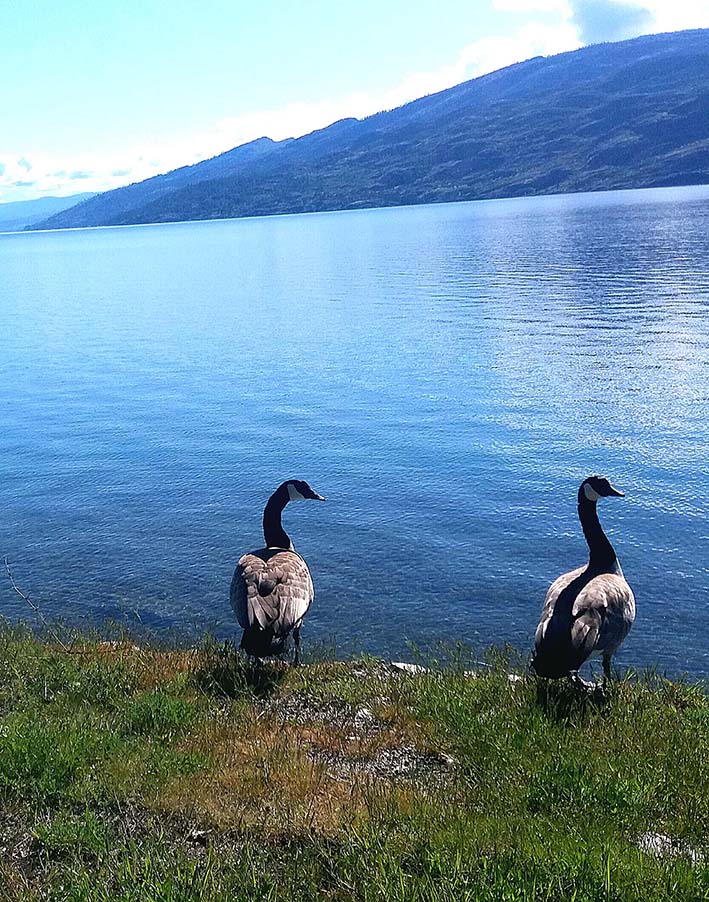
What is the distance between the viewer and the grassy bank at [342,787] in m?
6.08

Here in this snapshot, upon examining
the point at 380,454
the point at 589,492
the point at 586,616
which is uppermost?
the point at 589,492

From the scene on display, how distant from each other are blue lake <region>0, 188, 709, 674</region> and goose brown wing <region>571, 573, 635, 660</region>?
15.3 feet

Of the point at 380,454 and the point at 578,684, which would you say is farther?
the point at 380,454

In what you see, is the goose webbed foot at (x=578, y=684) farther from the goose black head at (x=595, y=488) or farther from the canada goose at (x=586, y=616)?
the goose black head at (x=595, y=488)

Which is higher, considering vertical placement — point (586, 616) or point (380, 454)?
point (586, 616)

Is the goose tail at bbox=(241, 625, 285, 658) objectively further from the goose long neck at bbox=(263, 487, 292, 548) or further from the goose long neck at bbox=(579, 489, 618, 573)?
the goose long neck at bbox=(579, 489, 618, 573)

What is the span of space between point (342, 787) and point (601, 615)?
16.0 feet

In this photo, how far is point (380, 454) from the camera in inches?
1180

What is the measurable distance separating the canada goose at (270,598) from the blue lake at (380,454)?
4.08 meters

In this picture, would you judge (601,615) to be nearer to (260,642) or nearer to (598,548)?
(598,548)

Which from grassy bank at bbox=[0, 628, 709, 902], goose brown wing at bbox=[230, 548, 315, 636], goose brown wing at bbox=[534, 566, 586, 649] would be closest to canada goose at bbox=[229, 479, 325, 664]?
goose brown wing at bbox=[230, 548, 315, 636]

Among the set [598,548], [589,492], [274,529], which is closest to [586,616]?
[598,548]

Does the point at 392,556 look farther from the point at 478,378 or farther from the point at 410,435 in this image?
the point at 478,378

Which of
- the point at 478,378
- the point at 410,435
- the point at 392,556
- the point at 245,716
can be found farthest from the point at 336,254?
the point at 245,716
